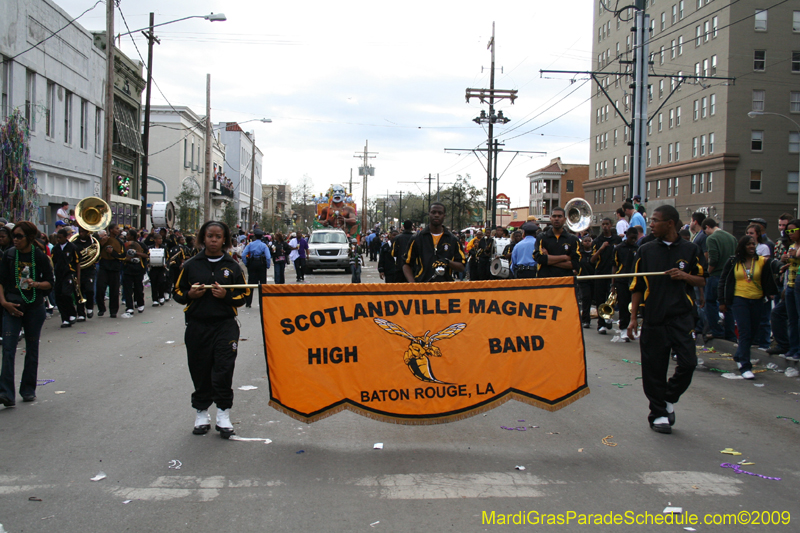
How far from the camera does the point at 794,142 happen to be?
49.1 meters

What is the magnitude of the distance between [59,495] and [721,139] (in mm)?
52240

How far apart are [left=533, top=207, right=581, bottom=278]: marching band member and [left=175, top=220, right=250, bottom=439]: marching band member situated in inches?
201

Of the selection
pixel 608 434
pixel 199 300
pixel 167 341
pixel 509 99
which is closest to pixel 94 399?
pixel 199 300

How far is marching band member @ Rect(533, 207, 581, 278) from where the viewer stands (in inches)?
377

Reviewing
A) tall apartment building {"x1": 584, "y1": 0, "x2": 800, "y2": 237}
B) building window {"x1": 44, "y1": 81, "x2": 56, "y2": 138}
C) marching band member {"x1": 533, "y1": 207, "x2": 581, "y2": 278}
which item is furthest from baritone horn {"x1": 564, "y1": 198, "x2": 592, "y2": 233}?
tall apartment building {"x1": 584, "y1": 0, "x2": 800, "y2": 237}

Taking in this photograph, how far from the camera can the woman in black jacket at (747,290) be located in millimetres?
8531

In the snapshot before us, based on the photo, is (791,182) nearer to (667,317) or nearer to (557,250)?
(557,250)

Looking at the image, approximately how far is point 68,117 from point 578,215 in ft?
66.9

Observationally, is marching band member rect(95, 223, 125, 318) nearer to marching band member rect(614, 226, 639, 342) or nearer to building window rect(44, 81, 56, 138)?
marching band member rect(614, 226, 639, 342)

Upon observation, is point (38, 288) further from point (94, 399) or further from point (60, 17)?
point (60, 17)

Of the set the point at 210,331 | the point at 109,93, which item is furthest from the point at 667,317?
the point at 109,93

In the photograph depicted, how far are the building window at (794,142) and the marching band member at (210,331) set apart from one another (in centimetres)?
5307

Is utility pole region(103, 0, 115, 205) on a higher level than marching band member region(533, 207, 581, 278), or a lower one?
higher

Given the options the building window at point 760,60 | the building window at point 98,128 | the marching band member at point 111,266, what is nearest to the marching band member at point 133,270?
the marching band member at point 111,266
